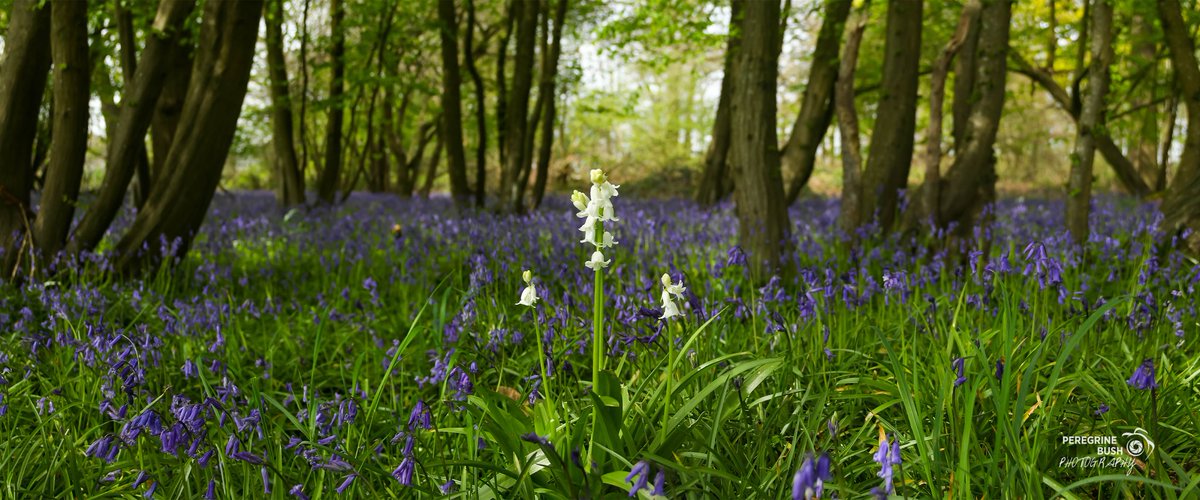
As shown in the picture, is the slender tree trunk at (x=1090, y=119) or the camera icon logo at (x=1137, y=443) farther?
the slender tree trunk at (x=1090, y=119)

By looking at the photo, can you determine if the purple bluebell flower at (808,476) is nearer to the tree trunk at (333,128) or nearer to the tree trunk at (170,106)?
the tree trunk at (170,106)

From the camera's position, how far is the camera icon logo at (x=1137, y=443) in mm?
2230

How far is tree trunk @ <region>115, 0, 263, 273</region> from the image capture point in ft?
18.1

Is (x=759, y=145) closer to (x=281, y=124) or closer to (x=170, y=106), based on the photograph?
(x=170, y=106)

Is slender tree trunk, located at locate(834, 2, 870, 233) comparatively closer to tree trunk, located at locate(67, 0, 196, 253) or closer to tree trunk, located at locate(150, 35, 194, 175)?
tree trunk, located at locate(67, 0, 196, 253)

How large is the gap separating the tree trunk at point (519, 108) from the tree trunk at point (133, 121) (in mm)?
5371

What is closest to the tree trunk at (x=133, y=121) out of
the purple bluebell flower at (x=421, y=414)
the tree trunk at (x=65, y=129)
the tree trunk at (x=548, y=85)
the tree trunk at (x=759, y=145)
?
the tree trunk at (x=65, y=129)

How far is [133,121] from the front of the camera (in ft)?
18.2

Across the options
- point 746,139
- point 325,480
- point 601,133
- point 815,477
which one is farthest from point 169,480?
point 601,133

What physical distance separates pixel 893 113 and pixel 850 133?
1.89 ft

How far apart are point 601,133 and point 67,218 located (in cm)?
3856

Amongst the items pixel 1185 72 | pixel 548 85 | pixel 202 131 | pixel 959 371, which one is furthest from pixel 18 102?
pixel 1185 72

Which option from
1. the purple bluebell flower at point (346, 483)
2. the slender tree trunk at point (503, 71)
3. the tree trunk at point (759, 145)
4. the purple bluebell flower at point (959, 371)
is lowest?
the purple bluebell flower at point (346, 483)

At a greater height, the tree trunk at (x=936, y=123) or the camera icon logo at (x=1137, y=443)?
the tree trunk at (x=936, y=123)
